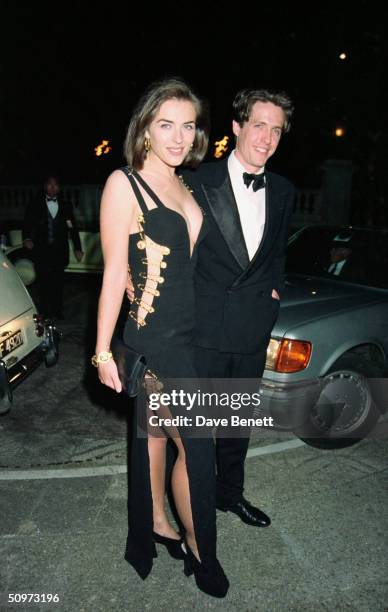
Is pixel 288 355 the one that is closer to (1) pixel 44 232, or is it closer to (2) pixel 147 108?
(2) pixel 147 108

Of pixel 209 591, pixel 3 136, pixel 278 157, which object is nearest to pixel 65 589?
pixel 209 591

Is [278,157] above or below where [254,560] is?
above

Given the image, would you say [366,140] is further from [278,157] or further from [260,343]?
[260,343]

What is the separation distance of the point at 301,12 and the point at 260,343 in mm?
17196

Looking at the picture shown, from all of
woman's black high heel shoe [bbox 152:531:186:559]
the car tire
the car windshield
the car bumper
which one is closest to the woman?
woman's black high heel shoe [bbox 152:531:186:559]

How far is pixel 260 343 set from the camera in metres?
2.80

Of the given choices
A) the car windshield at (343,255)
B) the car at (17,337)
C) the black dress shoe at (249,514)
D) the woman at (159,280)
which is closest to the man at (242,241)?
the woman at (159,280)

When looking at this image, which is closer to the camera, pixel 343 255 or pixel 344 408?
pixel 344 408

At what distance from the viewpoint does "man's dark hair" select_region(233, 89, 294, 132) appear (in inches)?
104

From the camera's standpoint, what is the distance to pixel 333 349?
140 inches

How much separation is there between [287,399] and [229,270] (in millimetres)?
1187

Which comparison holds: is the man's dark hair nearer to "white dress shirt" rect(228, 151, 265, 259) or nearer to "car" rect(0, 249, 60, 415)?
"white dress shirt" rect(228, 151, 265, 259)

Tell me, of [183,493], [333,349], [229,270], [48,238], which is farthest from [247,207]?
[48,238]

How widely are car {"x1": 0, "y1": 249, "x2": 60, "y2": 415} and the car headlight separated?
176 cm
